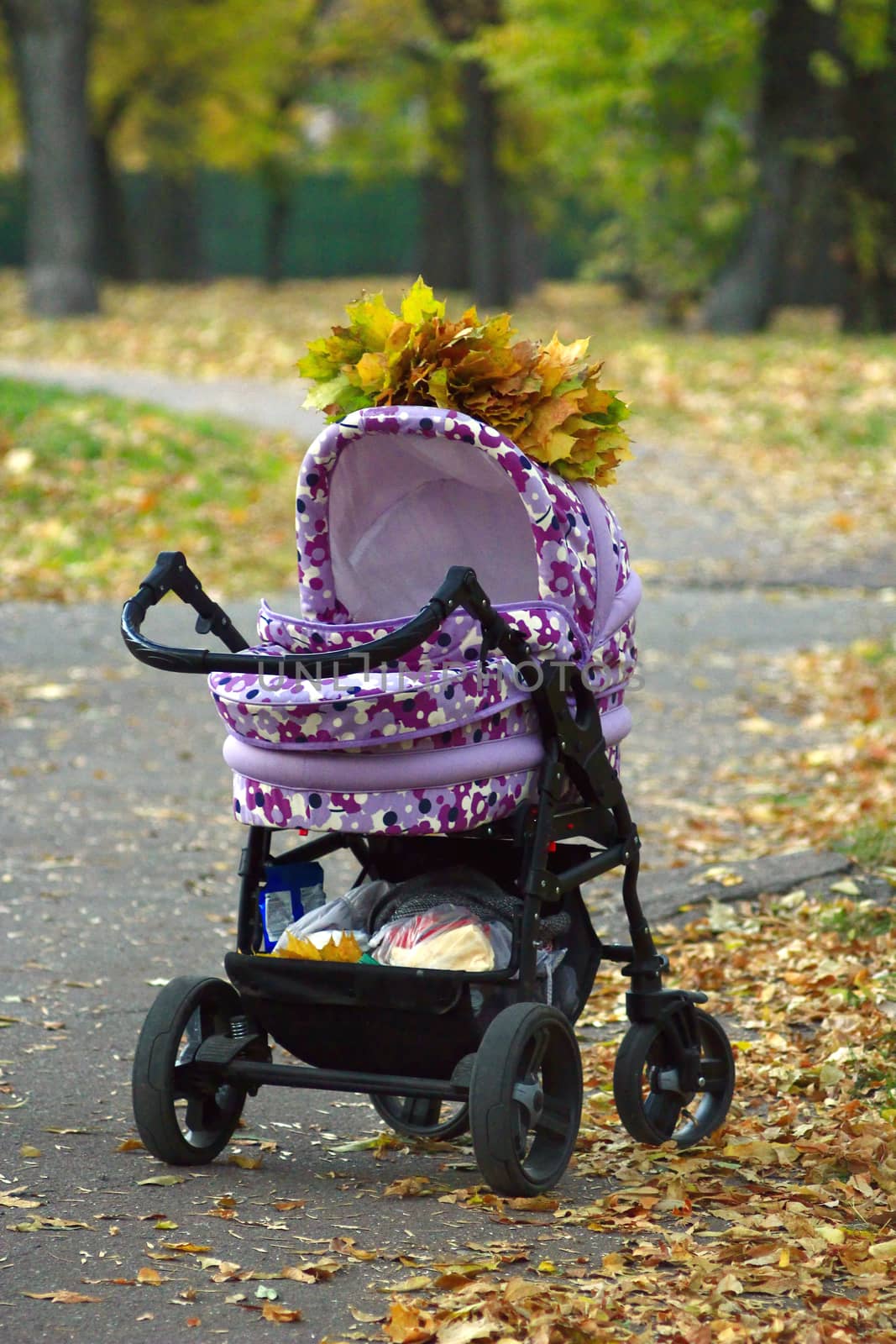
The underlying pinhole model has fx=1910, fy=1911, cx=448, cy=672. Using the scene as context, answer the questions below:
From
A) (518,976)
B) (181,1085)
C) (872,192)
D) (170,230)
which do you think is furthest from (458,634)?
(170,230)

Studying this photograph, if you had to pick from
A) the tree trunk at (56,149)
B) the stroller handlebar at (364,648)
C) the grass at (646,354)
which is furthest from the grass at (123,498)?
the tree trunk at (56,149)

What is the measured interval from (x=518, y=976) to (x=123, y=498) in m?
10.4

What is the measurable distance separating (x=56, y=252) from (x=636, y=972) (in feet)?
81.1

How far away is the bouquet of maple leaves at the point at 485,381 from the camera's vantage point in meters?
4.34

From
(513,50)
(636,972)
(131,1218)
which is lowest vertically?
(131,1218)

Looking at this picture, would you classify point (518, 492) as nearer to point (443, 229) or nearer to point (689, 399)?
point (689, 399)

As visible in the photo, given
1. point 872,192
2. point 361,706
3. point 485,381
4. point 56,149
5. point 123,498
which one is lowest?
point 361,706

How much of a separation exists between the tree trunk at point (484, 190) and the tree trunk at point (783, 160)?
13.0 feet

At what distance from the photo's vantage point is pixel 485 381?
14.3 feet

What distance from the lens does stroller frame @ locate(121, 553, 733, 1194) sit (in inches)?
156

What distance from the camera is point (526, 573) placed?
181 inches

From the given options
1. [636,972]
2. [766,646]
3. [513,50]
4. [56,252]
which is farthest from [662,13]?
[636,972]

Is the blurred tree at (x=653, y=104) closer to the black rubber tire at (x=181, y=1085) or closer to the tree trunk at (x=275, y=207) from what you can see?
the tree trunk at (x=275, y=207)

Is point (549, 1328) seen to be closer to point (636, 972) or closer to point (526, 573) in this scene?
point (636, 972)
